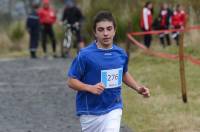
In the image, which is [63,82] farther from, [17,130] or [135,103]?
[17,130]

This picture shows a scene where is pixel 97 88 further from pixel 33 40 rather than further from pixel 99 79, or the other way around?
pixel 33 40

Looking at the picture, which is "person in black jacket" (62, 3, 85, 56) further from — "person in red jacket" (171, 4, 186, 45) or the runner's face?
the runner's face


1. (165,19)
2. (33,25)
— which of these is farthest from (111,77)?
(165,19)

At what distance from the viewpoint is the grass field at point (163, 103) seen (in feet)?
33.0

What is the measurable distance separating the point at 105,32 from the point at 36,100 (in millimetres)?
6707

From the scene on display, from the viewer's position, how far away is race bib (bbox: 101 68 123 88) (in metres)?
6.56

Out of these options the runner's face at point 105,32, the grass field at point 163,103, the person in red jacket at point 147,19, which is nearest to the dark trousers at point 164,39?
the person in red jacket at point 147,19

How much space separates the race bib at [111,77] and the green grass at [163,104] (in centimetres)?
312

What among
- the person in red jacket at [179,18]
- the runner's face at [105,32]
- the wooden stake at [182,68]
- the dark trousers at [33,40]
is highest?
the runner's face at [105,32]

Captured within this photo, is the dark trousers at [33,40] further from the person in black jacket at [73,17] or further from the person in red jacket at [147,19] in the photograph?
the person in red jacket at [147,19]

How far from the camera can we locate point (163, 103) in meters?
12.0

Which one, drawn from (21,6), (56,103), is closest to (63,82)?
(56,103)

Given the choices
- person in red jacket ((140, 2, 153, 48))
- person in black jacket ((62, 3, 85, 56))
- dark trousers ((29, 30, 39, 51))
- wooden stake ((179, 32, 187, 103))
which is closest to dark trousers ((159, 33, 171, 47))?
person in red jacket ((140, 2, 153, 48))

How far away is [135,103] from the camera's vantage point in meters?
12.1
